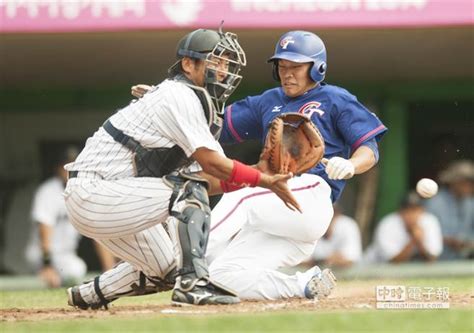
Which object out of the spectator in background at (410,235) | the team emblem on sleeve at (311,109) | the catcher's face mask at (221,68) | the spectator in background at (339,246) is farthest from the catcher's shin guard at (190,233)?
the spectator in background at (410,235)

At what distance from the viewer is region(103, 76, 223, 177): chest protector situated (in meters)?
5.43

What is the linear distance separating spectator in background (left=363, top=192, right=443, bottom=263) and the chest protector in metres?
4.86

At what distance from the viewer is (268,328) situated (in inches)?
177

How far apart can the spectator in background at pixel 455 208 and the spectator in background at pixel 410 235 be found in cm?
19

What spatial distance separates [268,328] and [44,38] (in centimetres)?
585

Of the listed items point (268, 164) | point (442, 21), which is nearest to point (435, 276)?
point (442, 21)

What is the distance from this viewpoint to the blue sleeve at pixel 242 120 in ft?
21.4

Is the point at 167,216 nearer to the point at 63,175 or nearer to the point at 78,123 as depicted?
A: the point at 63,175

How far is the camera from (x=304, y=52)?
619cm

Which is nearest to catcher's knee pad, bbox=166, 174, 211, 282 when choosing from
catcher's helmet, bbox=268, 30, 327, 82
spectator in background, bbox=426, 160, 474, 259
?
catcher's helmet, bbox=268, 30, 327, 82

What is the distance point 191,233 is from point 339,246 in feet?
16.3

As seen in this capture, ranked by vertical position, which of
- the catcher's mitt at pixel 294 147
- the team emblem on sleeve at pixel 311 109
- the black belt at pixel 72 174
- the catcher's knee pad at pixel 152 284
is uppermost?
the team emblem on sleeve at pixel 311 109

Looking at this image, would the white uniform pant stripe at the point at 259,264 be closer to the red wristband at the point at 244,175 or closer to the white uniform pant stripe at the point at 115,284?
the white uniform pant stripe at the point at 115,284

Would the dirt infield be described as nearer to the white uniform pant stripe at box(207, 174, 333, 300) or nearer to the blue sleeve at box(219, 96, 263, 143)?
the white uniform pant stripe at box(207, 174, 333, 300)
